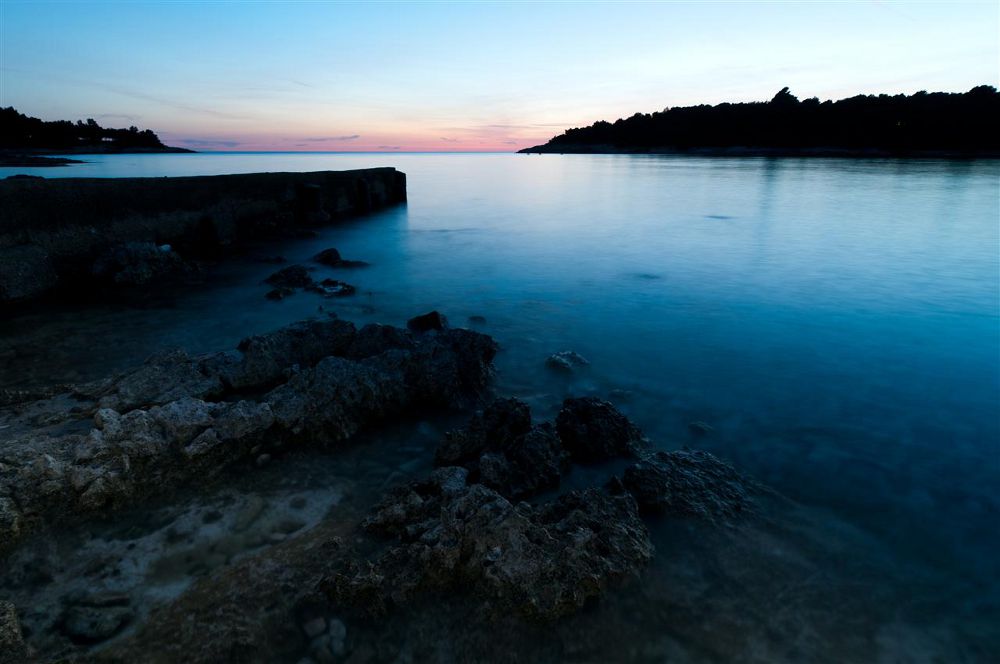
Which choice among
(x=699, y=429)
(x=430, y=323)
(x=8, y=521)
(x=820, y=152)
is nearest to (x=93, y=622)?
(x=8, y=521)

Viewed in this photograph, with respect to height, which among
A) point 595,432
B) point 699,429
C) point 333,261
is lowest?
point 699,429

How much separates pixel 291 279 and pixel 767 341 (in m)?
7.99

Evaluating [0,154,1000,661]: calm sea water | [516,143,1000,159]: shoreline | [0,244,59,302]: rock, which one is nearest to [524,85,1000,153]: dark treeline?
[516,143,1000,159]: shoreline

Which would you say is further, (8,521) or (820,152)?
(820,152)

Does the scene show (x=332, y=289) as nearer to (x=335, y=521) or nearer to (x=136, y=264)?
(x=136, y=264)

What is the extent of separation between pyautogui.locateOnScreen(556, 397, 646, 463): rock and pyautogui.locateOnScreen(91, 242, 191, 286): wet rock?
329 inches

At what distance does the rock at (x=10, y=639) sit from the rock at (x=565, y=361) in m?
4.64

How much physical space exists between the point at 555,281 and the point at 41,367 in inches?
317

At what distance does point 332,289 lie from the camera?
9.05 meters

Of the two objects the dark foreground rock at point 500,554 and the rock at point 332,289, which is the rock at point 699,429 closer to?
the dark foreground rock at point 500,554

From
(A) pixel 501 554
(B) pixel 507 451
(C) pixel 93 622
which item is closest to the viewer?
(C) pixel 93 622

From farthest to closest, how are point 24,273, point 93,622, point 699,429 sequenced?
point 24,273 < point 699,429 < point 93,622

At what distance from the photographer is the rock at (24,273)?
24.6 feet

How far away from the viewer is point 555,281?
1059 centimetres
